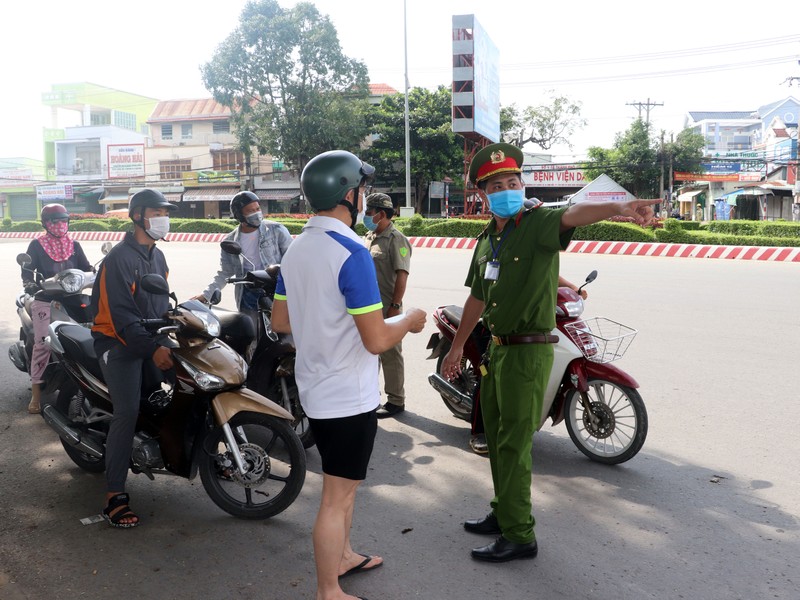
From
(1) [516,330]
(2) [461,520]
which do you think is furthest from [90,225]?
(1) [516,330]

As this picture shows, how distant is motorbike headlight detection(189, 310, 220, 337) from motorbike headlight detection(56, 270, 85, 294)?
84.6 inches

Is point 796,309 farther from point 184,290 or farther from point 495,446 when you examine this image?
point 184,290

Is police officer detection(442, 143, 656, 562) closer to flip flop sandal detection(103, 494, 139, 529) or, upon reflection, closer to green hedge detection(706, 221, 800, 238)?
flip flop sandal detection(103, 494, 139, 529)

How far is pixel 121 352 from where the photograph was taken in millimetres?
3523

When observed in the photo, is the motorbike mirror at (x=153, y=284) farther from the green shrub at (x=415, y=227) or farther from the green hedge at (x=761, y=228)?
the green shrub at (x=415, y=227)

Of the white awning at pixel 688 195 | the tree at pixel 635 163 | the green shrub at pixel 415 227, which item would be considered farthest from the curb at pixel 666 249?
the white awning at pixel 688 195

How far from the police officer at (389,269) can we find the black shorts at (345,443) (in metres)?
2.79

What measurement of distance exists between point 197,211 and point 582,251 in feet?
122

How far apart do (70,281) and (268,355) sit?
1.80 metres

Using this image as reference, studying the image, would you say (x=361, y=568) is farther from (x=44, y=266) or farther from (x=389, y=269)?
(x=44, y=266)

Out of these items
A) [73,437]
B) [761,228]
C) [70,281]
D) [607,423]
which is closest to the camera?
[73,437]

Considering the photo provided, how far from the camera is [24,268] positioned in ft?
18.6

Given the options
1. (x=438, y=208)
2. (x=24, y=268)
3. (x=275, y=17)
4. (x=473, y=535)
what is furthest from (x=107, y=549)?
(x=438, y=208)

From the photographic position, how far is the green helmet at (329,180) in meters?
2.43
